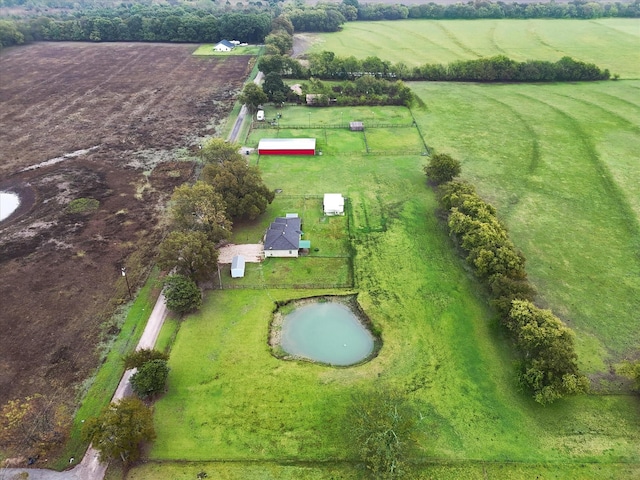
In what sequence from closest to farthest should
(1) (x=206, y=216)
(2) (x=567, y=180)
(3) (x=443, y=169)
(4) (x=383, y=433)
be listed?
(4) (x=383, y=433) < (1) (x=206, y=216) < (3) (x=443, y=169) < (2) (x=567, y=180)

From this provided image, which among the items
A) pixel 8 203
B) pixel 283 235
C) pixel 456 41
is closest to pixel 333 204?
pixel 283 235

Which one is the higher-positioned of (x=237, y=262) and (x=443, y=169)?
(x=443, y=169)

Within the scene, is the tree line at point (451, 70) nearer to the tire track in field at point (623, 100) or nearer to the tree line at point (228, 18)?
the tire track in field at point (623, 100)

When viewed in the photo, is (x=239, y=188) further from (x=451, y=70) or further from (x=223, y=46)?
(x=223, y=46)

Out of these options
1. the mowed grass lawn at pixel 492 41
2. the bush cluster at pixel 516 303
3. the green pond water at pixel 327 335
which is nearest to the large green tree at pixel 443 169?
the bush cluster at pixel 516 303

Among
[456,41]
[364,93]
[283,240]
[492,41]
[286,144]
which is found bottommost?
[283,240]

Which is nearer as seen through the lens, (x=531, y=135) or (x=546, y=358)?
(x=546, y=358)
